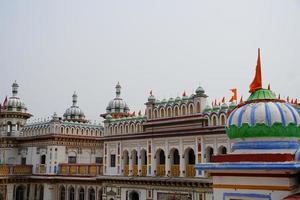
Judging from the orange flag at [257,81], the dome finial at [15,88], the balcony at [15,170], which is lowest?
the balcony at [15,170]

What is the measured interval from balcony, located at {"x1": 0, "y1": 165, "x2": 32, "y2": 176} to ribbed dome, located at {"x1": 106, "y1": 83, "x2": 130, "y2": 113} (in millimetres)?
8275

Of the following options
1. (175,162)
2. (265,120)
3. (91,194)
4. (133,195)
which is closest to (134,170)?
(133,195)

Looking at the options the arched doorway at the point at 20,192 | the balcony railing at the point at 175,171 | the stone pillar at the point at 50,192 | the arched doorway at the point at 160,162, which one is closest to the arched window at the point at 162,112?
the arched doorway at the point at 160,162

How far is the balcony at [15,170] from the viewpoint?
3017cm

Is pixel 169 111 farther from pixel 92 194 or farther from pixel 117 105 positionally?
pixel 117 105

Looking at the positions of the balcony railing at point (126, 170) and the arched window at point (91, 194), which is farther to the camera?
the arched window at point (91, 194)

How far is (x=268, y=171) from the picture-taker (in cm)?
803

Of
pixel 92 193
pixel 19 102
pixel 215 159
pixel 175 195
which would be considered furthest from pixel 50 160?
pixel 215 159

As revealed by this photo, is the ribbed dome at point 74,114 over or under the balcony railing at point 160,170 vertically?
over

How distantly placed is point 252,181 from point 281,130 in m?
1.39

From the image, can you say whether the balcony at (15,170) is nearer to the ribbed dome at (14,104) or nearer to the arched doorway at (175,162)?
the ribbed dome at (14,104)

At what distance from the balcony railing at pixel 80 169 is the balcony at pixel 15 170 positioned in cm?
351

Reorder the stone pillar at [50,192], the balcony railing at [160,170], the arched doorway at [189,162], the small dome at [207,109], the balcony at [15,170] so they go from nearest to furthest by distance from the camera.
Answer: the small dome at [207,109] < the arched doorway at [189,162] < the balcony railing at [160,170] < the stone pillar at [50,192] < the balcony at [15,170]

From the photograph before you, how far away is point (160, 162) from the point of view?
2253cm
